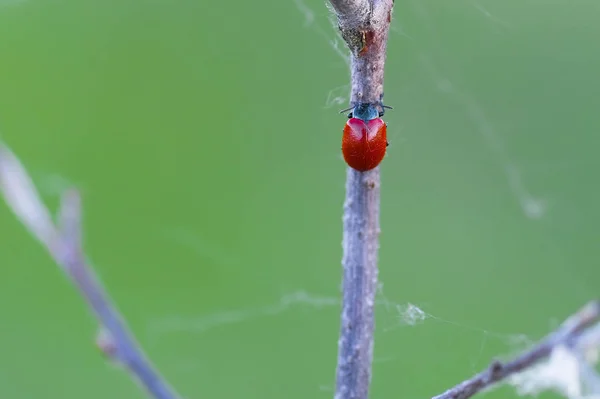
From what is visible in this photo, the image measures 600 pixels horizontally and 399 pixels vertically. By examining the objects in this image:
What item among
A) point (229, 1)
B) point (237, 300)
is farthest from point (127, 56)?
point (237, 300)

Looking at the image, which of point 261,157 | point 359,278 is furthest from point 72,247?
point 261,157

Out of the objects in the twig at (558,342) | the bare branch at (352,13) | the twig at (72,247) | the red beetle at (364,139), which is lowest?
the twig at (558,342)

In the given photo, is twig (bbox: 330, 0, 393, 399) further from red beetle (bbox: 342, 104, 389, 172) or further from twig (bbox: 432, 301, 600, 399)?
twig (bbox: 432, 301, 600, 399)

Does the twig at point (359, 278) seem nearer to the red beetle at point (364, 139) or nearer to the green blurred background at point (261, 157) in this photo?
the red beetle at point (364, 139)

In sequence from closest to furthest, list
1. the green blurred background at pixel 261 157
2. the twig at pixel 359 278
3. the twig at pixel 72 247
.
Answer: the twig at pixel 72 247 → the twig at pixel 359 278 → the green blurred background at pixel 261 157

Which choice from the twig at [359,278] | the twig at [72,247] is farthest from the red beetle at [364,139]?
the twig at [72,247]

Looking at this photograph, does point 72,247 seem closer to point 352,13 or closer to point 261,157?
point 352,13

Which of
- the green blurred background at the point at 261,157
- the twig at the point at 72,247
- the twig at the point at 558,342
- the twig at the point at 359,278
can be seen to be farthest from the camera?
the green blurred background at the point at 261,157
